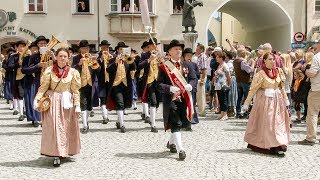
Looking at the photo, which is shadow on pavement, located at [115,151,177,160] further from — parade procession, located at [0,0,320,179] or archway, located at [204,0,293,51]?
archway, located at [204,0,293,51]

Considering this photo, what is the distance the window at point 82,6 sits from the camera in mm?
28953

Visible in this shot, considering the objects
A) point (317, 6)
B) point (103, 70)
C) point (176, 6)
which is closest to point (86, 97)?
point (103, 70)

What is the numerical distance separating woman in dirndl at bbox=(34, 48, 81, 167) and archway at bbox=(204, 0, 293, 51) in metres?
21.6

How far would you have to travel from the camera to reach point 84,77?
40.9 ft

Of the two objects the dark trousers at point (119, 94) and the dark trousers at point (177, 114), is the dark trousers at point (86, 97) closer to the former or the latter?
the dark trousers at point (119, 94)

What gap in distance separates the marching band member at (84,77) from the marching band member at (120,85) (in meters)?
0.44

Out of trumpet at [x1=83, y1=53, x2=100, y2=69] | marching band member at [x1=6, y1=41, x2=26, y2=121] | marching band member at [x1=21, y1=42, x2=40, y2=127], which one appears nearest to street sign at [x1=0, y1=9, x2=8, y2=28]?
marching band member at [x1=6, y1=41, x2=26, y2=121]

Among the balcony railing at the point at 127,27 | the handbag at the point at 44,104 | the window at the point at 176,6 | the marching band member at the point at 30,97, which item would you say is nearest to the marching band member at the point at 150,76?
the marching band member at the point at 30,97

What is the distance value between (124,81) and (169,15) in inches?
677

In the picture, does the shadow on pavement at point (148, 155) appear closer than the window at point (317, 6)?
Yes

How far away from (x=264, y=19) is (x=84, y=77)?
2276 centimetres

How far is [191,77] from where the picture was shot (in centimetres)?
998

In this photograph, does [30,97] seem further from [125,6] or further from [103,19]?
[103,19]

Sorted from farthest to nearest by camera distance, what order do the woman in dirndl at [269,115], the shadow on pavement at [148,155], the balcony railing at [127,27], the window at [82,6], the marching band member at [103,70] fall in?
the window at [82,6], the balcony railing at [127,27], the marching band member at [103,70], the woman in dirndl at [269,115], the shadow on pavement at [148,155]
